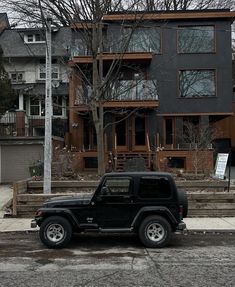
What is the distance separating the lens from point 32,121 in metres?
36.6

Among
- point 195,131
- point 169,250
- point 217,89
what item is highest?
point 217,89

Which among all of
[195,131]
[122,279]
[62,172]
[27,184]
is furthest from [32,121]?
[122,279]

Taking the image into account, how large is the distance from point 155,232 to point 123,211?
31.6 inches

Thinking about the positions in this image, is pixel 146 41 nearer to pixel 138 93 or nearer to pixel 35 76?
pixel 138 93

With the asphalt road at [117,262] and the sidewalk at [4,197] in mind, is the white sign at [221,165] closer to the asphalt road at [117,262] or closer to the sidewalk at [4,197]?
the asphalt road at [117,262]

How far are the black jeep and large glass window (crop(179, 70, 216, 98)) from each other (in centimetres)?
2023

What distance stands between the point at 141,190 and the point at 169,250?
1.40m

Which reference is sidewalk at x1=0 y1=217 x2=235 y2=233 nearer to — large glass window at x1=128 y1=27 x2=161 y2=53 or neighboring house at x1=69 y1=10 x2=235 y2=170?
neighboring house at x1=69 y1=10 x2=235 y2=170

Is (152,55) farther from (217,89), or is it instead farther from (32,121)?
(32,121)

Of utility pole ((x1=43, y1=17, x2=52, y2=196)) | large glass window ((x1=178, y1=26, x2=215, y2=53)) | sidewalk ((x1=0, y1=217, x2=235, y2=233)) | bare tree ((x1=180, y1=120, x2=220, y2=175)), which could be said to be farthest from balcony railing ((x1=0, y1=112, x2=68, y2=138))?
sidewalk ((x1=0, y1=217, x2=235, y2=233))

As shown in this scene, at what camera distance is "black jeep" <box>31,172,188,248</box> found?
10289 millimetres

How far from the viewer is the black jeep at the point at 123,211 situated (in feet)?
33.8

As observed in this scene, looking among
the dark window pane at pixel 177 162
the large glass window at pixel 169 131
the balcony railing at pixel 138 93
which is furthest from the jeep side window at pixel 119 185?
the large glass window at pixel 169 131

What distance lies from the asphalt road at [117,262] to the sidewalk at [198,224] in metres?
0.69
